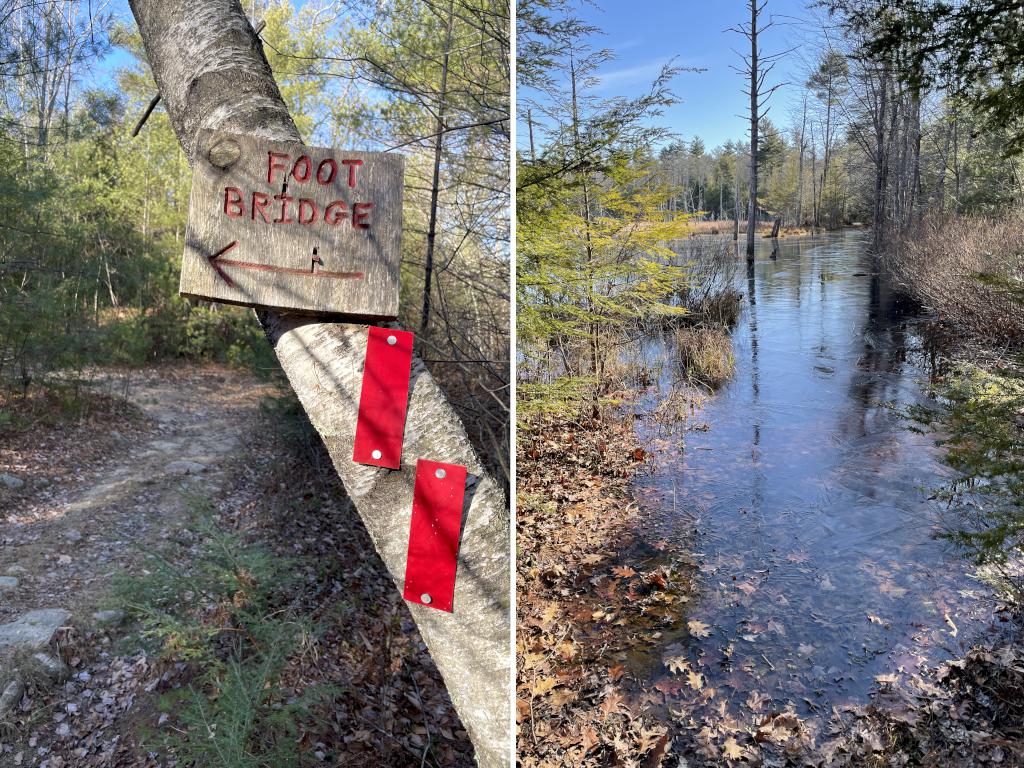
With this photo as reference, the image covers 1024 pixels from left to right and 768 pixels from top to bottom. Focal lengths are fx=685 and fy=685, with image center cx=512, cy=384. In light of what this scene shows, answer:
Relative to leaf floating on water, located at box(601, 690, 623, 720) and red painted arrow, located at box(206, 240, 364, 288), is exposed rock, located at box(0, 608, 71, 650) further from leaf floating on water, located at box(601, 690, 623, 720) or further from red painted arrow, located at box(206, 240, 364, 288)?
red painted arrow, located at box(206, 240, 364, 288)

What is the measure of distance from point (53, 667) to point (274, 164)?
293 cm

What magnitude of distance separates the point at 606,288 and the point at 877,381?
76 cm

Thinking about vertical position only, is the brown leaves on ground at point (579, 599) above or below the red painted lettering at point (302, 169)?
below

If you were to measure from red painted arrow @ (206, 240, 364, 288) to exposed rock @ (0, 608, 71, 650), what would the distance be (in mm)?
2926

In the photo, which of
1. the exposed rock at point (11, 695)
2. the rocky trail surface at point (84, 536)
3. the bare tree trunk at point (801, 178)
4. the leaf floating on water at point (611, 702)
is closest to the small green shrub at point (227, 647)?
the rocky trail surface at point (84, 536)

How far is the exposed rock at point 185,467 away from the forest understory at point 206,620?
2cm

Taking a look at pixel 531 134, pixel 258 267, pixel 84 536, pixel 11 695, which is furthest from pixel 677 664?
pixel 84 536

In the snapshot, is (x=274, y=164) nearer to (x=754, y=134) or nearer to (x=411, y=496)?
(x=411, y=496)

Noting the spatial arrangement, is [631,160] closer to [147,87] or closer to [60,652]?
[60,652]

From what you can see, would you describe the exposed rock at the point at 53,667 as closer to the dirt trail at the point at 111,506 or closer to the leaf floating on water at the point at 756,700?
the dirt trail at the point at 111,506

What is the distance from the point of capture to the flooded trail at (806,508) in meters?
1.48

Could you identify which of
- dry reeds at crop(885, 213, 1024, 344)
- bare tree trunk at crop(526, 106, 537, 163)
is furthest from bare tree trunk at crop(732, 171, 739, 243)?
bare tree trunk at crop(526, 106, 537, 163)

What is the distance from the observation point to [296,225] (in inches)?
27.5

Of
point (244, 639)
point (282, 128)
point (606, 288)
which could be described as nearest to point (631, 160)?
point (606, 288)
